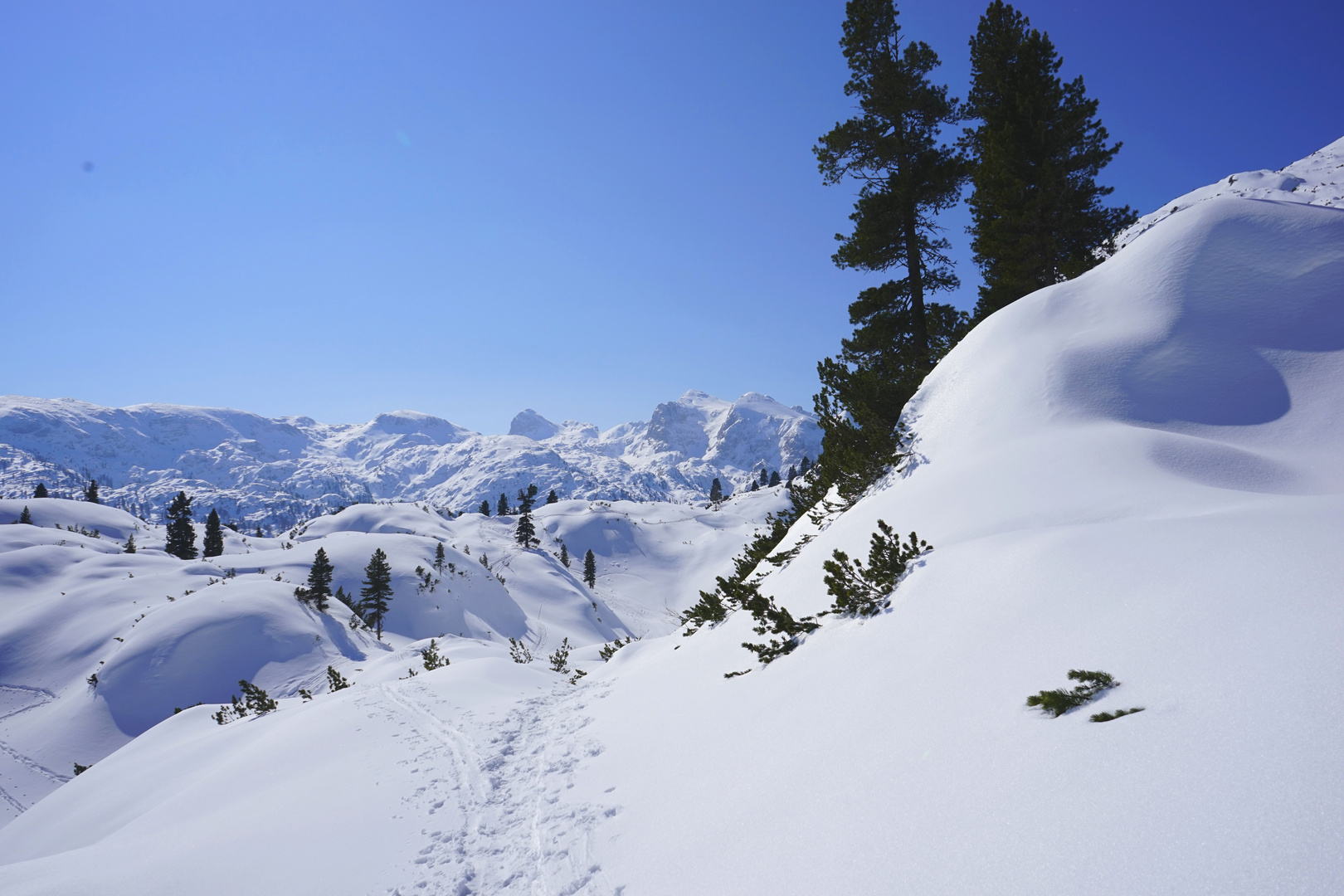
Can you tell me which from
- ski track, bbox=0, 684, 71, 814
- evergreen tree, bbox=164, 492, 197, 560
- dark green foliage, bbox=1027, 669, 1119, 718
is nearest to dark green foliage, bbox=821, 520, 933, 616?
dark green foliage, bbox=1027, 669, 1119, 718

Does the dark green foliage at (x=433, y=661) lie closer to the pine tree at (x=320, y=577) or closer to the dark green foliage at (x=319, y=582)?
the dark green foliage at (x=319, y=582)

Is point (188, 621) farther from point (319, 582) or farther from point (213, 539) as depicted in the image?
point (213, 539)

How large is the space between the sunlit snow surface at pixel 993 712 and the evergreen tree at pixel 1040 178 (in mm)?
7630

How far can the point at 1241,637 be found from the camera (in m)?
2.88

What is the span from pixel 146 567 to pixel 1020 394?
150 ft

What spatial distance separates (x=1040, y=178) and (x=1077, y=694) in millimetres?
19591

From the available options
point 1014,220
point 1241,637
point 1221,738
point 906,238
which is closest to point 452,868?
point 1221,738

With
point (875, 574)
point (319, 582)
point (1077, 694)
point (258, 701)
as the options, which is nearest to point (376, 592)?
point (319, 582)

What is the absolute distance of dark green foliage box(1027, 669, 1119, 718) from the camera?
3104 mm

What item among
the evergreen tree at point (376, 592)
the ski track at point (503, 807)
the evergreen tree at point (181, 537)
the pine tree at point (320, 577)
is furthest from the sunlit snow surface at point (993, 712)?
the evergreen tree at point (181, 537)

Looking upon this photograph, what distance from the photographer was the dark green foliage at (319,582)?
96.7ft

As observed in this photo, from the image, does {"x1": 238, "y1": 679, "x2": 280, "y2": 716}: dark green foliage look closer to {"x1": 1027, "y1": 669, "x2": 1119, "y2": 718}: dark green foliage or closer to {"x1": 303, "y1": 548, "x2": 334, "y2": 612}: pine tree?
{"x1": 1027, "y1": 669, "x2": 1119, "y2": 718}: dark green foliage

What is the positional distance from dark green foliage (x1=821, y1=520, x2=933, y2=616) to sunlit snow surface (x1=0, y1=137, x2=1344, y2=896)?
1.37 feet

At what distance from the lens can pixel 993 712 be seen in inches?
136
